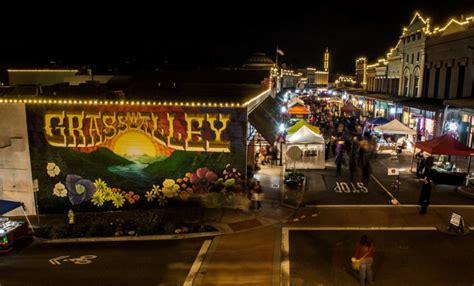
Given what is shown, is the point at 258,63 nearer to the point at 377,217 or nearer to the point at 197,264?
the point at 377,217

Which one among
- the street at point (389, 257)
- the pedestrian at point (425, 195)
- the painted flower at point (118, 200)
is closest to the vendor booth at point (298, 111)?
the pedestrian at point (425, 195)

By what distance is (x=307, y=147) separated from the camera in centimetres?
2141

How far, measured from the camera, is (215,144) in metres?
15.3

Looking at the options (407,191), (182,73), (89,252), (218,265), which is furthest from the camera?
(182,73)

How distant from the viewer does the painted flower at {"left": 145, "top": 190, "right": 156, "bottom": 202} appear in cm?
1591

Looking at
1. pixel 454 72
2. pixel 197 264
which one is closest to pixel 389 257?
pixel 197 264

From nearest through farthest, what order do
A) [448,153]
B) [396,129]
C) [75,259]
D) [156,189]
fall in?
[75,259] < [156,189] < [448,153] < [396,129]

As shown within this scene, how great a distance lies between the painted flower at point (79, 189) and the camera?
16.0 meters

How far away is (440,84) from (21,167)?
29.2m

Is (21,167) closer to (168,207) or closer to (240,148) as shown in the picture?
(168,207)

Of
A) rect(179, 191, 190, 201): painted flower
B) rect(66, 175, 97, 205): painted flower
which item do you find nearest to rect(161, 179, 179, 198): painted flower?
rect(179, 191, 190, 201): painted flower

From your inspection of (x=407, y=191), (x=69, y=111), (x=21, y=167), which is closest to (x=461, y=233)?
(x=407, y=191)

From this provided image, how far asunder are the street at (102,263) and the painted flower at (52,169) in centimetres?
364

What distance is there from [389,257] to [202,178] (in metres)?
7.70
